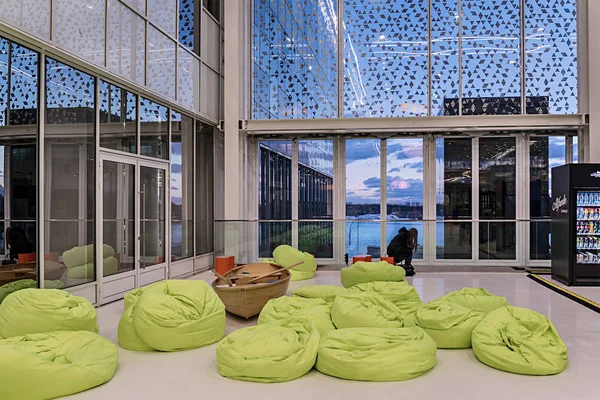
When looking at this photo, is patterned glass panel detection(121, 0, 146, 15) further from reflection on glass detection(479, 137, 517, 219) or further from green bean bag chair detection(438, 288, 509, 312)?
reflection on glass detection(479, 137, 517, 219)

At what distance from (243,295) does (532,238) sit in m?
7.77

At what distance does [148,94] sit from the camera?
25.8 ft

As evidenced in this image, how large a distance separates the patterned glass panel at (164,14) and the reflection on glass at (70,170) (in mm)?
2254

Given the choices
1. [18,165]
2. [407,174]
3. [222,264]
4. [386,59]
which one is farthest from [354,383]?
[386,59]

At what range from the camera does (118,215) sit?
719cm

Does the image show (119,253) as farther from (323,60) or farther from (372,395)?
(323,60)

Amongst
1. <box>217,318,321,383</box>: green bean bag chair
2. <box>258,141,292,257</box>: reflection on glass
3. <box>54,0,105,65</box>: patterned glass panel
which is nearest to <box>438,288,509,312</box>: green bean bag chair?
<box>217,318,321,383</box>: green bean bag chair

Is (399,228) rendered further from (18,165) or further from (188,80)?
(18,165)

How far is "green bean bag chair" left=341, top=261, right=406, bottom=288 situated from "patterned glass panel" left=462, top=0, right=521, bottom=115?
18.2ft

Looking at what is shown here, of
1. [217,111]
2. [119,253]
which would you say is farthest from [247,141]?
[119,253]

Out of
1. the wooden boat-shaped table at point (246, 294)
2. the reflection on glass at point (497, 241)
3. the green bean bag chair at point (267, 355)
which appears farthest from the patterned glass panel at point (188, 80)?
the reflection on glass at point (497, 241)

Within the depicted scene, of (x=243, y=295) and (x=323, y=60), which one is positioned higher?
(x=323, y=60)

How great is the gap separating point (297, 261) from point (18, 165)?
17.4ft

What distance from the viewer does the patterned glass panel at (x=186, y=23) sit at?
9297 millimetres
